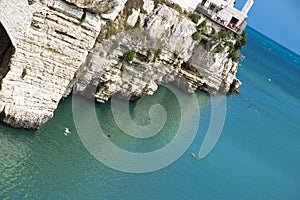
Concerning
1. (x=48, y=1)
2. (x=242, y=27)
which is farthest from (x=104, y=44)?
(x=242, y=27)

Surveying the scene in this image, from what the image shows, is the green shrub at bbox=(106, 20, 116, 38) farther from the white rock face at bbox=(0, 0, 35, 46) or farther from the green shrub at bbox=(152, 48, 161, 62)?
the white rock face at bbox=(0, 0, 35, 46)

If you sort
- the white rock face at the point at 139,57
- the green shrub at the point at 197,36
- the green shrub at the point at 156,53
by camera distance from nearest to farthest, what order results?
the white rock face at the point at 139,57 → the green shrub at the point at 156,53 → the green shrub at the point at 197,36

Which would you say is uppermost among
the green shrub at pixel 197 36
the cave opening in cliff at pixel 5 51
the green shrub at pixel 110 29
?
the green shrub at pixel 197 36

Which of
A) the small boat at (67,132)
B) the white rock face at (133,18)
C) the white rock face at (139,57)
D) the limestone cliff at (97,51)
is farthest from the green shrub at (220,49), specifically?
the small boat at (67,132)

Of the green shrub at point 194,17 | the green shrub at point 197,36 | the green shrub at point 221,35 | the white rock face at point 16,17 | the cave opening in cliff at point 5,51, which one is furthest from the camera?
the green shrub at point 221,35

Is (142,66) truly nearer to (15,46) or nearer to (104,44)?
(104,44)

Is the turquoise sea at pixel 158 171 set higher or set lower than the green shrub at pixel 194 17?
lower

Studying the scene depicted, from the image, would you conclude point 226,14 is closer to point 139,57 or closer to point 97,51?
point 139,57

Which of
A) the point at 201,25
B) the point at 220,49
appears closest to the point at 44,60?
the point at 201,25

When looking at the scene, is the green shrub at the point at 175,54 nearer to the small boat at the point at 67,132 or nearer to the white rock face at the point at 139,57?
the white rock face at the point at 139,57
